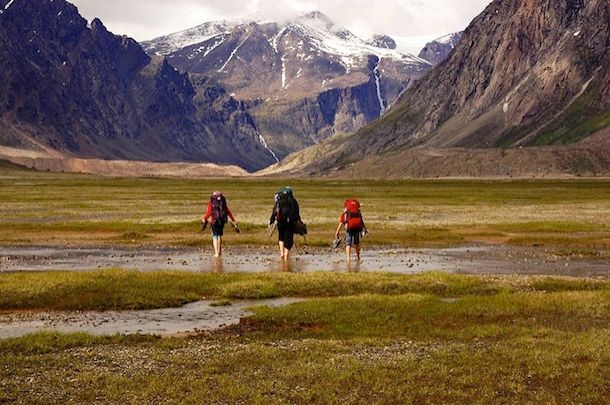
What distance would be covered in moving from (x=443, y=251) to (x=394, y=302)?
79.1ft

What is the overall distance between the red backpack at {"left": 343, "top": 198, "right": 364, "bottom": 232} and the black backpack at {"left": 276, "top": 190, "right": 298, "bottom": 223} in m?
2.46

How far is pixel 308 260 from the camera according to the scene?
43438 mm

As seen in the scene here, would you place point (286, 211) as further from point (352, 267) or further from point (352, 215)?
point (352, 267)

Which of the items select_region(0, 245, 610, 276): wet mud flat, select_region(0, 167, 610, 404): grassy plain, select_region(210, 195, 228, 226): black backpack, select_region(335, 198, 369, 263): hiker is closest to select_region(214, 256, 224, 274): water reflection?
select_region(0, 245, 610, 276): wet mud flat

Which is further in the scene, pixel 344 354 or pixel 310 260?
pixel 310 260

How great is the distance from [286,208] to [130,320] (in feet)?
45.1

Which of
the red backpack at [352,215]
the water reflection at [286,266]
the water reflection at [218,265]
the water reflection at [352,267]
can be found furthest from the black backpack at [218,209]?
the water reflection at [352,267]

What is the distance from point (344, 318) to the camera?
79.6 ft

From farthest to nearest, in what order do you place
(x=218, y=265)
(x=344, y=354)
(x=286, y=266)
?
1. (x=218, y=265)
2. (x=286, y=266)
3. (x=344, y=354)

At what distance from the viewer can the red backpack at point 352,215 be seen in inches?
1515

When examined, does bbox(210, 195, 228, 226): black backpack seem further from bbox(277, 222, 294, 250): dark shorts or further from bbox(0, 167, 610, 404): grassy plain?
→ bbox(0, 167, 610, 404): grassy plain

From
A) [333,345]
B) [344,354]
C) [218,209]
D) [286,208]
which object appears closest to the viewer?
[344,354]

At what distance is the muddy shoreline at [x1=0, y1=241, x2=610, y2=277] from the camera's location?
128 feet

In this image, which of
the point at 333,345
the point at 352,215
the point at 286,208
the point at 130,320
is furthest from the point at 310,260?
the point at 333,345
